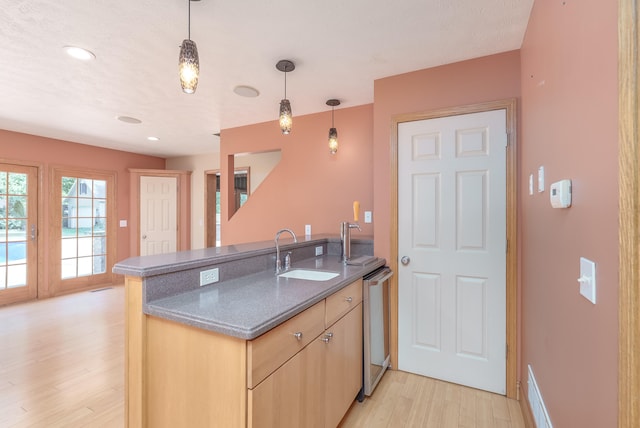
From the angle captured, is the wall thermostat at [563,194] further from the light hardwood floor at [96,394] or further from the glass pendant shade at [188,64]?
the glass pendant shade at [188,64]

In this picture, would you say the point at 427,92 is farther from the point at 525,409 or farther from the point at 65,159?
the point at 65,159

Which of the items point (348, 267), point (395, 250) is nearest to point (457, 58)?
point (395, 250)

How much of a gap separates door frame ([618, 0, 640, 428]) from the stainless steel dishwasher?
4.63 ft

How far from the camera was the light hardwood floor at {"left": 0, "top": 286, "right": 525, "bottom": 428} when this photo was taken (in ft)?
6.07

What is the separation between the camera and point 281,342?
3.92 feet

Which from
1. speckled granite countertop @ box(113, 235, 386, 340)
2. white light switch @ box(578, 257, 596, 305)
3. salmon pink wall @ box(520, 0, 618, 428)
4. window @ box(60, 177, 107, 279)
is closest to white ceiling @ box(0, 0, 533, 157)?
salmon pink wall @ box(520, 0, 618, 428)

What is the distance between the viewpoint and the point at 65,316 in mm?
3734

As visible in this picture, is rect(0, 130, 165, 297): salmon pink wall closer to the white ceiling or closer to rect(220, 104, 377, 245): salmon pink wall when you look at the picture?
the white ceiling

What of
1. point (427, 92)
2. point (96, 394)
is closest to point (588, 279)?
point (427, 92)

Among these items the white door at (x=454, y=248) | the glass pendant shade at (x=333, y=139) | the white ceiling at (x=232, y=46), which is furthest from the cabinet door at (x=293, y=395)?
the glass pendant shade at (x=333, y=139)

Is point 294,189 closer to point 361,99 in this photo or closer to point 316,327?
point 361,99

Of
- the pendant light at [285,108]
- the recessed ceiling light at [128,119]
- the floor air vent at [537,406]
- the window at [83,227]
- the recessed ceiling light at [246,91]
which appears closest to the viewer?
the floor air vent at [537,406]

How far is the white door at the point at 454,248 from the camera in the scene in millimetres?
2109

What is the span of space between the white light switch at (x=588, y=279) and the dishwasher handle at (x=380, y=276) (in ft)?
4.06
